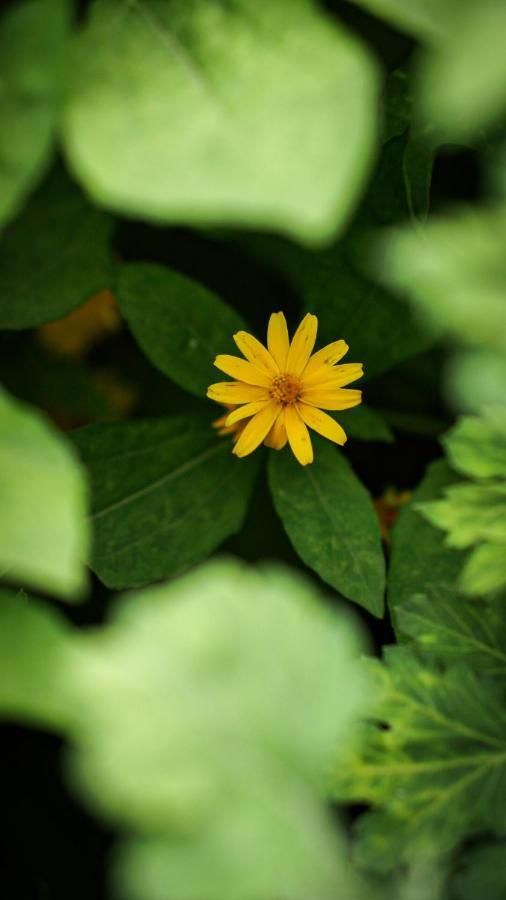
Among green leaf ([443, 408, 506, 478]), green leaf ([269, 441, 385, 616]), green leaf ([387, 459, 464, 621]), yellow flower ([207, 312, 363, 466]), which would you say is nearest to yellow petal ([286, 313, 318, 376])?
yellow flower ([207, 312, 363, 466])

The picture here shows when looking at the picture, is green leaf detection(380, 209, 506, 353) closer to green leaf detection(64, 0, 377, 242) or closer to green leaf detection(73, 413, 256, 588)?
green leaf detection(64, 0, 377, 242)

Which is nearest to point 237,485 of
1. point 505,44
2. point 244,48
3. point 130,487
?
point 130,487

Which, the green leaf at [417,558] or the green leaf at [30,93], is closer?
the green leaf at [30,93]

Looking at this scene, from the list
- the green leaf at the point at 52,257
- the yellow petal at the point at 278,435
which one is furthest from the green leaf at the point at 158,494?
the green leaf at the point at 52,257

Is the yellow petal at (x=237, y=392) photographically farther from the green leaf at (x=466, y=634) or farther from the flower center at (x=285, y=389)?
the green leaf at (x=466, y=634)

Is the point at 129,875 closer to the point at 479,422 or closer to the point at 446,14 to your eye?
the point at 479,422
